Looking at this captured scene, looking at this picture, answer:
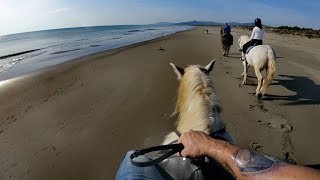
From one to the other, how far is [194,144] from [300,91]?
8.90m

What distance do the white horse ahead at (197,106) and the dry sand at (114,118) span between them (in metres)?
2.66

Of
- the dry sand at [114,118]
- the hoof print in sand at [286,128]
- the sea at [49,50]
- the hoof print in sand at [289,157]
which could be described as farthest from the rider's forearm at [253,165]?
the sea at [49,50]

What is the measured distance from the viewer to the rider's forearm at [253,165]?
1.35m

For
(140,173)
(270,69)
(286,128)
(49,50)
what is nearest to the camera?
(140,173)

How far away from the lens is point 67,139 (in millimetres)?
6406

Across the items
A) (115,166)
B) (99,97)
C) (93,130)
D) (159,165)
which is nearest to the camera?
(159,165)

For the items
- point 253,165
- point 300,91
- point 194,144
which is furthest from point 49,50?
point 253,165

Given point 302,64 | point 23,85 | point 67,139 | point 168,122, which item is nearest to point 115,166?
point 67,139

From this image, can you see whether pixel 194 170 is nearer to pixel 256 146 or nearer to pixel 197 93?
pixel 197 93

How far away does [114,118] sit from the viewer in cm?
752

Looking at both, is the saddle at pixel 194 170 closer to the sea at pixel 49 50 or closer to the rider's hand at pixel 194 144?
the rider's hand at pixel 194 144

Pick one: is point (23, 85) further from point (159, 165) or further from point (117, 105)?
point (159, 165)

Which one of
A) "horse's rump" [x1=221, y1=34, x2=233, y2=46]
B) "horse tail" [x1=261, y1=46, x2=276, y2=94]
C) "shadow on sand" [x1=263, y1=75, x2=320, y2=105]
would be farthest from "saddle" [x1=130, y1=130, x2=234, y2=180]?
"horse's rump" [x1=221, y1=34, x2=233, y2=46]

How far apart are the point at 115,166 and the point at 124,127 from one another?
68.8 inches
